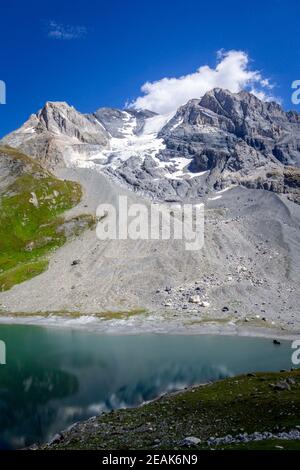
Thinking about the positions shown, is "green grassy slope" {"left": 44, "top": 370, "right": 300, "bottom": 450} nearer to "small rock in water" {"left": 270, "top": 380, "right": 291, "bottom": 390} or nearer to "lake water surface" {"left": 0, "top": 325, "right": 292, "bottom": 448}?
"small rock in water" {"left": 270, "top": 380, "right": 291, "bottom": 390}

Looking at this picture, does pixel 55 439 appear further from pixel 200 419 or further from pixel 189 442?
pixel 189 442

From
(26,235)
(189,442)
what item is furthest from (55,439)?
(26,235)

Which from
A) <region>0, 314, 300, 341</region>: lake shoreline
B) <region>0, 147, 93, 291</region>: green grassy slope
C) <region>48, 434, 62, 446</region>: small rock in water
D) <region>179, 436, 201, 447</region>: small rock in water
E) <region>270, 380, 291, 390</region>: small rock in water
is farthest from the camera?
<region>0, 147, 93, 291</region>: green grassy slope

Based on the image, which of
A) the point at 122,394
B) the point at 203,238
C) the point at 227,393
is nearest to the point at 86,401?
the point at 122,394

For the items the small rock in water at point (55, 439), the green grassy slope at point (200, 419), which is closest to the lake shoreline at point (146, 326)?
the green grassy slope at point (200, 419)

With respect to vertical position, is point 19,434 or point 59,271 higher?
point 59,271

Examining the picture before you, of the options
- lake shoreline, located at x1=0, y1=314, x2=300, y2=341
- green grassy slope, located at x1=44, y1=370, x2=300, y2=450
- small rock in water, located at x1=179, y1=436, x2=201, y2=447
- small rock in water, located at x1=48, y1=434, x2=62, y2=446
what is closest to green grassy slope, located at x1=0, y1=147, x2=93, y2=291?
lake shoreline, located at x1=0, y1=314, x2=300, y2=341

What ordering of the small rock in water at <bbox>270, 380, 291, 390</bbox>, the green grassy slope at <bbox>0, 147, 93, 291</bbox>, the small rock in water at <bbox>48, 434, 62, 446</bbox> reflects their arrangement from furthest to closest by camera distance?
the green grassy slope at <bbox>0, 147, 93, 291</bbox>, the small rock in water at <bbox>270, 380, 291, 390</bbox>, the small rock in water at <bbox>48, 434, 62, 446</bbox>

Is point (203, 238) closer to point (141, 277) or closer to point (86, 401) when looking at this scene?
point (141, 277)
